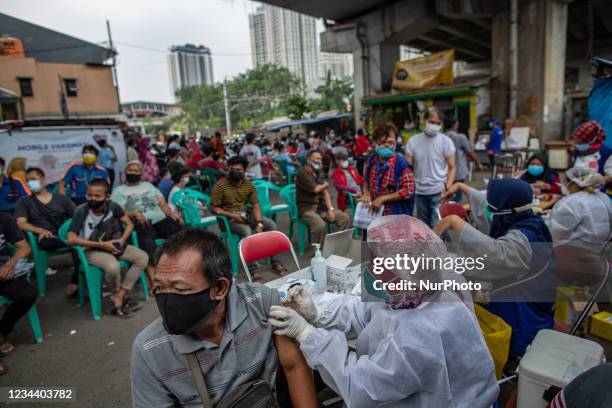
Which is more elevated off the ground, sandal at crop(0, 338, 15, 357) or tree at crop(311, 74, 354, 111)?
tree at crop(311, 74, 354, 111)

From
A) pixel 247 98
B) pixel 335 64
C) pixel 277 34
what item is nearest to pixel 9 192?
pixel 247 98

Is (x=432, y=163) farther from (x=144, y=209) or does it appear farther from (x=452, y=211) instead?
(x=144, y=209)

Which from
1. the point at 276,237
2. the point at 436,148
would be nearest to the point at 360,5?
the point at 436,148

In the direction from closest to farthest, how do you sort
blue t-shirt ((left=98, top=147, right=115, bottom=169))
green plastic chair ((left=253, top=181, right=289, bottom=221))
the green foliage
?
A: green plastic chair ((left=253, top=181, right=289, bottom=221)) < blue t-shirt ((left=98, top=147, right=115, bottom=169)) < the green foliage

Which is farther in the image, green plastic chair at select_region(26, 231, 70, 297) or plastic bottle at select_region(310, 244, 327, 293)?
green plastic chair at select_region(26, 231, 70, 297)

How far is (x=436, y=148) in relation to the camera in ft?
14.2

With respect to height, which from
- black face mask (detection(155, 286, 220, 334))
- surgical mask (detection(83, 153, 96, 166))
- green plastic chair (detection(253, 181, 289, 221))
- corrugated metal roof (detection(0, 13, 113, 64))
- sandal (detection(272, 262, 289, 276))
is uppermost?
corrugated metal roof (detection(0, 13, 113, 64))

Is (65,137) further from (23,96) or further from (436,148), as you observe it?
(23,96)

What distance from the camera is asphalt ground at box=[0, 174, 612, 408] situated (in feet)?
8.87

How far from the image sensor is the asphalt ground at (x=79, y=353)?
106 inches

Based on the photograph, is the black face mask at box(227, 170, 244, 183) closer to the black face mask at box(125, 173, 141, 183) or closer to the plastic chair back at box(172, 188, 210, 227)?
the plastic chair back at box(172, 188, 210, 227)

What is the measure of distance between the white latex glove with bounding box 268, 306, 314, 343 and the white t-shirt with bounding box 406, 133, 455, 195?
3.21 metres

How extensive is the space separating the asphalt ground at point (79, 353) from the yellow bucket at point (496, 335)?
67 cm

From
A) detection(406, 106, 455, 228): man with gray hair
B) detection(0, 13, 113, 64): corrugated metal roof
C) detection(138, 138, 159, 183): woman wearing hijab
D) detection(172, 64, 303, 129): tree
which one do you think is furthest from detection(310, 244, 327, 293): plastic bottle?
detection(172, 64, 303, 129): tree
